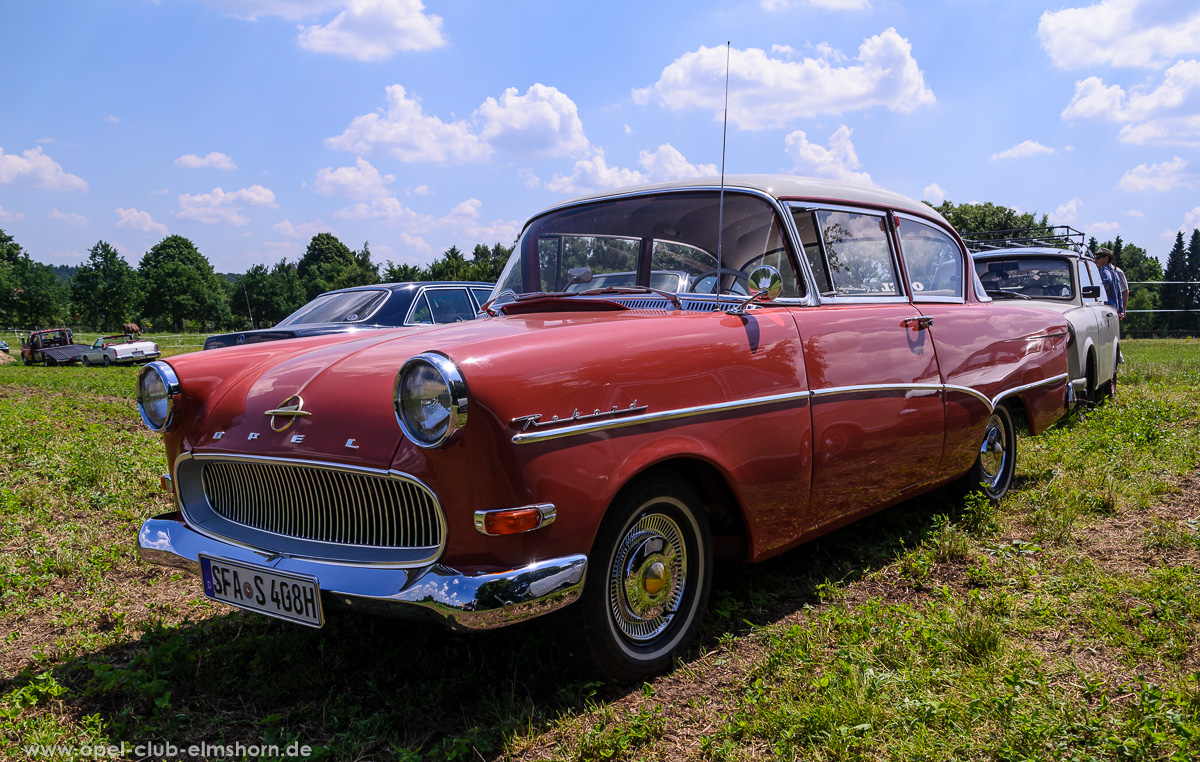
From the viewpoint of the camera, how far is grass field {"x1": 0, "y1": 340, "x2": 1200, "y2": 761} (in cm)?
226

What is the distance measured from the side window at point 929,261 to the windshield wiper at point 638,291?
1.51 m

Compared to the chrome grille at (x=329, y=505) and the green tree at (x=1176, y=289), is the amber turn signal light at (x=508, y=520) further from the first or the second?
the green tree at (x=1176, y=289)

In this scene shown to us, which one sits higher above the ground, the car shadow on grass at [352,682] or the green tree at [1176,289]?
the green tree at [1176,289]

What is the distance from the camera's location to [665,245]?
338 centimetres

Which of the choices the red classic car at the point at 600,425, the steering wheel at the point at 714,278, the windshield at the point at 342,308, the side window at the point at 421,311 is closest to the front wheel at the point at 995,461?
the red classic car at the point at 600,425

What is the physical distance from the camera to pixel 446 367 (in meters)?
2.11

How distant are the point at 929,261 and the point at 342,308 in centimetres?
574

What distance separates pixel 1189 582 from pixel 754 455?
1999mm

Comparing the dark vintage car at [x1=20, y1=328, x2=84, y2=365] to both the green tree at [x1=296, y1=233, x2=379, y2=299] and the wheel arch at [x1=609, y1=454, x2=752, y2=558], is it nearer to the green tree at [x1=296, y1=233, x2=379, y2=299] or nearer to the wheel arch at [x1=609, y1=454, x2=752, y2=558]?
the wheel arch at [x1=609, y1=454, x2=752, y2=558]

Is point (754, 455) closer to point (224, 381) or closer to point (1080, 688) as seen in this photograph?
point (1080, 688)

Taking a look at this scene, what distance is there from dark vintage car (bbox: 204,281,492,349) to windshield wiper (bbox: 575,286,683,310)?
14.2ft

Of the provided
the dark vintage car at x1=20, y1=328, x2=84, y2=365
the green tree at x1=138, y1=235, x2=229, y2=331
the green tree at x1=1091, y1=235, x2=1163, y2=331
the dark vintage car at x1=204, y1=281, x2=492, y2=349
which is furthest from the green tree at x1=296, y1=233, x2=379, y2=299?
the dark vintage car at x1=204, y1=281, x2=492, y2=349

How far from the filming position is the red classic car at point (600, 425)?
84.5 inches

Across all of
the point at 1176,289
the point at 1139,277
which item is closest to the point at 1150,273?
the point at 1139,277
